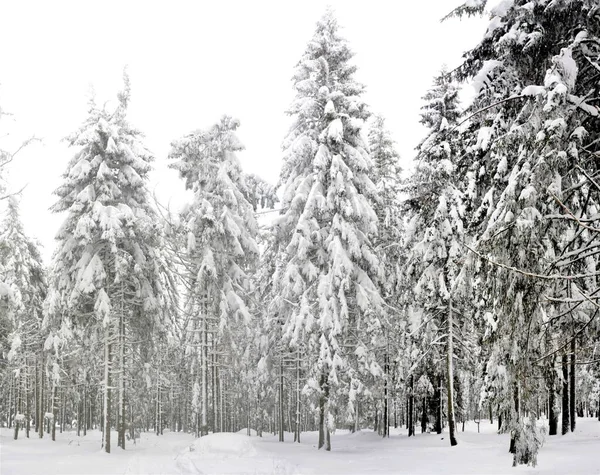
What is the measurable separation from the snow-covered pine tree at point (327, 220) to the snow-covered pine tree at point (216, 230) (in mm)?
3540

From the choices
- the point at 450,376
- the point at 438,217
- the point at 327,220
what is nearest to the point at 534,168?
the point at 438,217

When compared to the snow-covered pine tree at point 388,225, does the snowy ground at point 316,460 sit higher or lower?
lower

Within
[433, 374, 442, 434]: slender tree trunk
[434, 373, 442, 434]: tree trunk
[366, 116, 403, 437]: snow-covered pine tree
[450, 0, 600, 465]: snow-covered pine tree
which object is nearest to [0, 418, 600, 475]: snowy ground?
[450, 0, 600, 465]: snow-covered pine tree

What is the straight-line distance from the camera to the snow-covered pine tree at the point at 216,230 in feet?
88.9

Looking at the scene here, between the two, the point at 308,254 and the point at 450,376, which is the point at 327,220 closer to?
the point at 308,254

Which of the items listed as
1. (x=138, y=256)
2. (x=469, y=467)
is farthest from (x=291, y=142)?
(x=469, y=467)

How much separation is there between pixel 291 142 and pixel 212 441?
13.3 m

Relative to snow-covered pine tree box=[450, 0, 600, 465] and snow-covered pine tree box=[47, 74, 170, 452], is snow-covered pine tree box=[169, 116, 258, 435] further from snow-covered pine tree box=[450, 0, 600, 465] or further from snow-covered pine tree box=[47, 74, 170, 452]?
snow-covered pine tree box=[450, 0, 600, 465]

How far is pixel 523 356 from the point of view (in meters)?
9.88

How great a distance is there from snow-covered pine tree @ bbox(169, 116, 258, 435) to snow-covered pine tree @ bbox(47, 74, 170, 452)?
81.0 inches

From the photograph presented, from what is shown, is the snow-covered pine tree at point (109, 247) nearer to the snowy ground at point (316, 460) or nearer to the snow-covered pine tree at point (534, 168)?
the snowy ground at point (316, 460)

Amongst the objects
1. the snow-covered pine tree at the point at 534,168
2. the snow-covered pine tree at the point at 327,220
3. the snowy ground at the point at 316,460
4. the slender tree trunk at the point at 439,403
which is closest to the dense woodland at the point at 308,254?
the snow-covered pine tree at the point at 327,220

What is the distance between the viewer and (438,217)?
22.6 m

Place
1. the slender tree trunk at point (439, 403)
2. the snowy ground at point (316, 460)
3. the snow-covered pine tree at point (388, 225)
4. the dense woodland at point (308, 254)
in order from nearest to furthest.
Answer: the snowy ground at point (316, 460), the dense woodland at point (308, 254), the slender tree trunk at point (439, 403), the snow-covered pine tree at point (388, 225)
